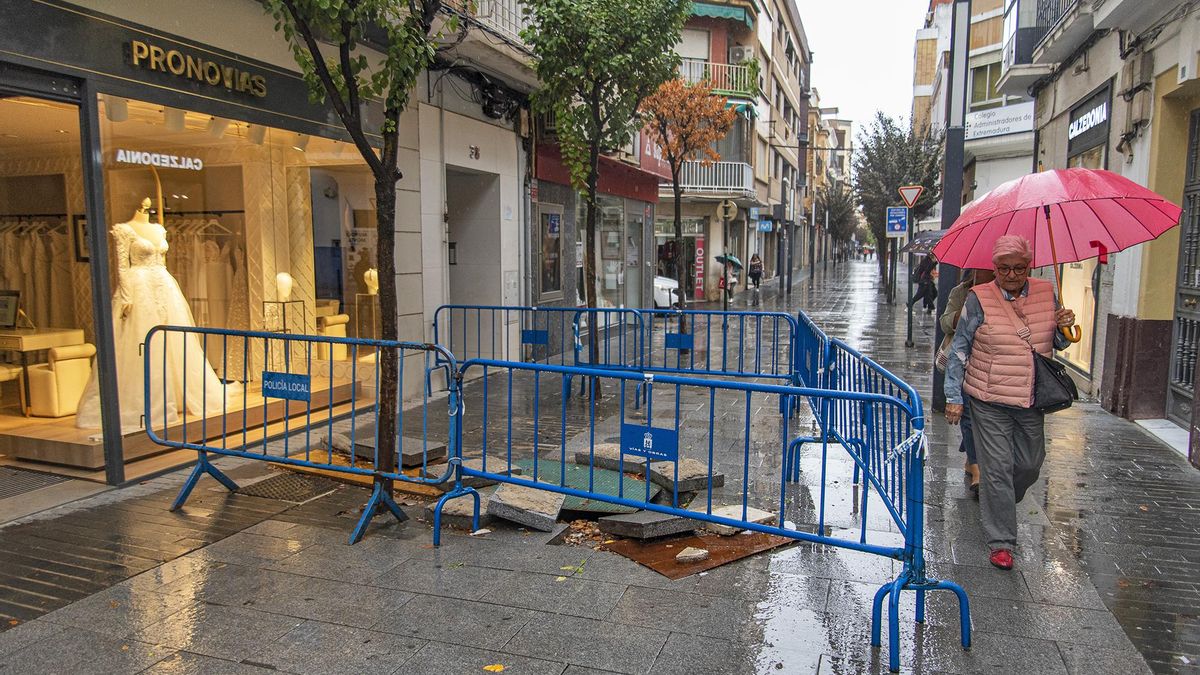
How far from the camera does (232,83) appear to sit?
6965 millimetres

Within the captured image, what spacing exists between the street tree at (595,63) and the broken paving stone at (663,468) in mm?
3925

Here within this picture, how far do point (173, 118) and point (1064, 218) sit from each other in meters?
6.56

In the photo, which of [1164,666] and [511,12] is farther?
[511,12]

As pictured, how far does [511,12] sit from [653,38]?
8.56ft

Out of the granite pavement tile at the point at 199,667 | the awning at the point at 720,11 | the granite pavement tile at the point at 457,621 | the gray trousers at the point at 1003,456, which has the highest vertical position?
the awning at the point at 720,11

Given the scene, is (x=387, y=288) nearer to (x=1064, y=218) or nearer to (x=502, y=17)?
(x=1064, y=218)

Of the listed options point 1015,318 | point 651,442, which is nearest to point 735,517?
point 651,442

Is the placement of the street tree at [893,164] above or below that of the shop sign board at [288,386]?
above

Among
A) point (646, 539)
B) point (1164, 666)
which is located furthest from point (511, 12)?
point (1164, 666)

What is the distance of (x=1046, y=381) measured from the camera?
14.9 ft

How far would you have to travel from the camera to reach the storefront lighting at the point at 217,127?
702 centimetres

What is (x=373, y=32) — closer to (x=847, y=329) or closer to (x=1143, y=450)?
(x=1143, y=450)

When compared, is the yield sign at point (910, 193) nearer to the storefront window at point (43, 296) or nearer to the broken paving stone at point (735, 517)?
the broken paving stone at point (735, 517)

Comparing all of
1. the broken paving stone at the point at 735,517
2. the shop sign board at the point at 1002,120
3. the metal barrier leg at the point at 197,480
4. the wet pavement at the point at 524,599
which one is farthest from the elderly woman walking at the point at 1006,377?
the shop sign board at the point at 1002,120
